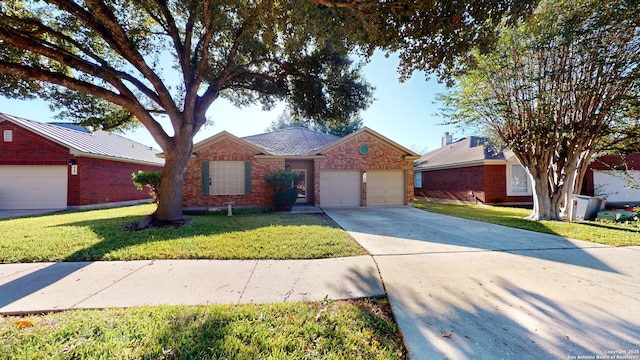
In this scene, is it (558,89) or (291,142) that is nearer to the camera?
(558,89)

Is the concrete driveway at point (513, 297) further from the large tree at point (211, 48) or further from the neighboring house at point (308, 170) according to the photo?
the neighboring house at point (308, 170)

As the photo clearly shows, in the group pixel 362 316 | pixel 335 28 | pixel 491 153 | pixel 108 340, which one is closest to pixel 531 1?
pixel 335 28

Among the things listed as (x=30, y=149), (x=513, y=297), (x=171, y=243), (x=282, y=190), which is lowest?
(x=513, y=297)

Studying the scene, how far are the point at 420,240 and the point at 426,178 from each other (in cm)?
1525

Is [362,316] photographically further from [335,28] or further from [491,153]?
[491,153]

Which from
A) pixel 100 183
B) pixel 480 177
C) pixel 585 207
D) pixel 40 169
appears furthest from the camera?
pixel 480 177

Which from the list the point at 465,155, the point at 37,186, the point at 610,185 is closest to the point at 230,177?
the point at 37,186

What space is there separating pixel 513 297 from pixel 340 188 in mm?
10177

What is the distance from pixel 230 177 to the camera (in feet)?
38.9

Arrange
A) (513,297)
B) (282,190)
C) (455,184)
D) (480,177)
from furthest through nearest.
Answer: (455,184) < (480,177) < (282,190) < (513,297)

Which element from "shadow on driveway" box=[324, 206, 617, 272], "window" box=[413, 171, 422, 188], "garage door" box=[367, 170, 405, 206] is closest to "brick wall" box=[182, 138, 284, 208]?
"garage door" box=[367, 170, 405, 206]

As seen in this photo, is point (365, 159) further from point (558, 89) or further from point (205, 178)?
point (205, 178)

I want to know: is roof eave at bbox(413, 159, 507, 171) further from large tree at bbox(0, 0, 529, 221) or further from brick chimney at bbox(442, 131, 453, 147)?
large tree at bbox(0, 0, 529, 221)

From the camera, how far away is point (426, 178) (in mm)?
19453
